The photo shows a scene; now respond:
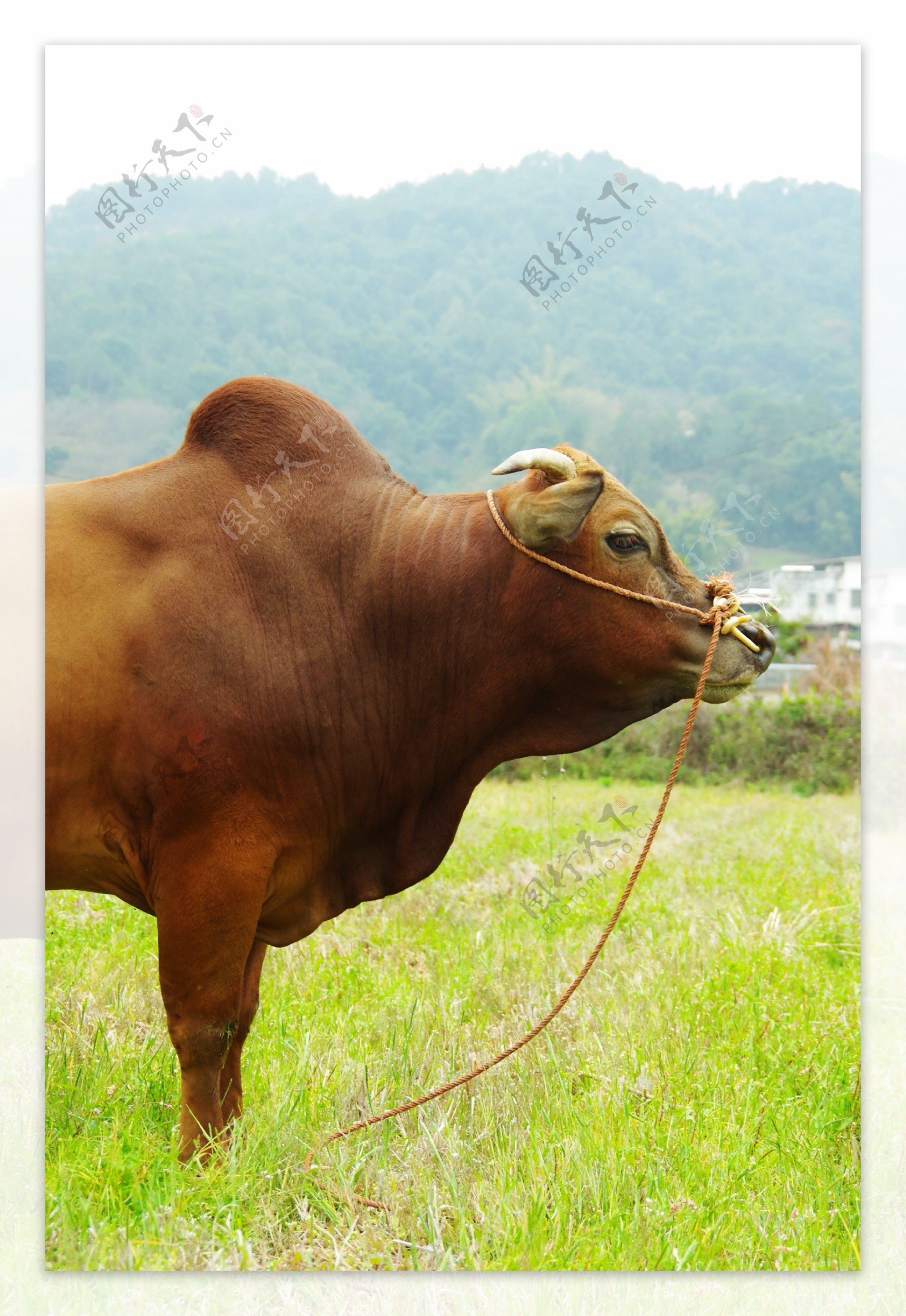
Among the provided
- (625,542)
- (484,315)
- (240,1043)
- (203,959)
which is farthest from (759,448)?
(203,959)

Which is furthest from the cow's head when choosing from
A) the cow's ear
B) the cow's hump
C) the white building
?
the white building

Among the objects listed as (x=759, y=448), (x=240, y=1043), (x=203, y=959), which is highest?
(x=759, y=448)

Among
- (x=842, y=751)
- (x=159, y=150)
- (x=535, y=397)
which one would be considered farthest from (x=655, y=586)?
(x=535, y=397)

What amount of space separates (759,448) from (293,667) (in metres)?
13.2

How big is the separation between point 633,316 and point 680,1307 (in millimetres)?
7554

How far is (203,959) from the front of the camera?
113 inches

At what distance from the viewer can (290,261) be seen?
33.8ft

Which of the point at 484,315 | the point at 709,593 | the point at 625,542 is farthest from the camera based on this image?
the point at 484,315

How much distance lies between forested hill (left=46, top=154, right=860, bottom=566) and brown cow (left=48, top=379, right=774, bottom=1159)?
1063mm

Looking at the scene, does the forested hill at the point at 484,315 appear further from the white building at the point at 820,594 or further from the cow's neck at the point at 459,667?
the cow's neck at the point at 459,667

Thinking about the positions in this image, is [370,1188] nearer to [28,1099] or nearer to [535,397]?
[28,1099]

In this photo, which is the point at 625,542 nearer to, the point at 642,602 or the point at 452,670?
the point at 642,602

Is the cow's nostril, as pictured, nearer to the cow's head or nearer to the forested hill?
the cow's head

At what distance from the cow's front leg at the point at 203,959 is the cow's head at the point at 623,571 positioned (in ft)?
3.68
